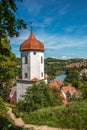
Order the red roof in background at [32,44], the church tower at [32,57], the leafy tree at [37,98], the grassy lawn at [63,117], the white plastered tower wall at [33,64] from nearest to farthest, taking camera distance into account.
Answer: the grassy lawn at [63,117], the leafy tree at [37,98], the red roof in background at [32,44], the church tower at [32,57], the white plastered tower wall at [33,64]

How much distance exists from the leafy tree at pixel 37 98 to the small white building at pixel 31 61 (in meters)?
4.53

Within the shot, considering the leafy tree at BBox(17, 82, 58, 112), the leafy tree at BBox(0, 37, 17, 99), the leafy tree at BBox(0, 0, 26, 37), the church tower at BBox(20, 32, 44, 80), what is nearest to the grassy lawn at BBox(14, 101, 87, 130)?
the leafy tree at BBox(17, 82, 58, 112)

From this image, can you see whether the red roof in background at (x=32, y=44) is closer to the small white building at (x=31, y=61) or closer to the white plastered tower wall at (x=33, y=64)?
the small white building at (x=31, y=61)

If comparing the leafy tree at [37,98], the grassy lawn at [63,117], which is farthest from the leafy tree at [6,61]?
the grassy lawn at [63,117]

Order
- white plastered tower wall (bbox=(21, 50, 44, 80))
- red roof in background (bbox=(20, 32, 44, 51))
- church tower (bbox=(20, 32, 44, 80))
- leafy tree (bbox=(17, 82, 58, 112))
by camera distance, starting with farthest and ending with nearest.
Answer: white plastered tower wall (bbox=(21, 50, 44, 80)), church tower (bbox=(20, 32, 44, 80)), red roof in background (bbox=(20, 32, 44, 51)), leafy tree (bbox=(17, 82, 58, 112))

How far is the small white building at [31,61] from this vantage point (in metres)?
26.8

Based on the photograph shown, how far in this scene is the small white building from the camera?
26797 mm

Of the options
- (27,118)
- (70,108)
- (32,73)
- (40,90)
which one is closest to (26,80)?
(32,73)

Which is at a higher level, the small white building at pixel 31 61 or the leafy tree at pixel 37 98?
the small white building at pixel 31 61

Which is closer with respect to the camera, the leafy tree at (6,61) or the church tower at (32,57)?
the leafy tree at (6,61)

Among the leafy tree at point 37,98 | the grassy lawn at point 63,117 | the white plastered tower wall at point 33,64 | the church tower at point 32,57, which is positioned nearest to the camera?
the grassy lawn at point 63,117

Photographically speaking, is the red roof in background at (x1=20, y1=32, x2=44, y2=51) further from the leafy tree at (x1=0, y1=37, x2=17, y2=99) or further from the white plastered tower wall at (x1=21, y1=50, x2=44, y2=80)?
the leafy tree at (x1=0, y1=37, x2=17, y2=99)

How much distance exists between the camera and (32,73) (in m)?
27.3

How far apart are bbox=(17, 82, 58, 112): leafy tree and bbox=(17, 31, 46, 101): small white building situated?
14.9ft
